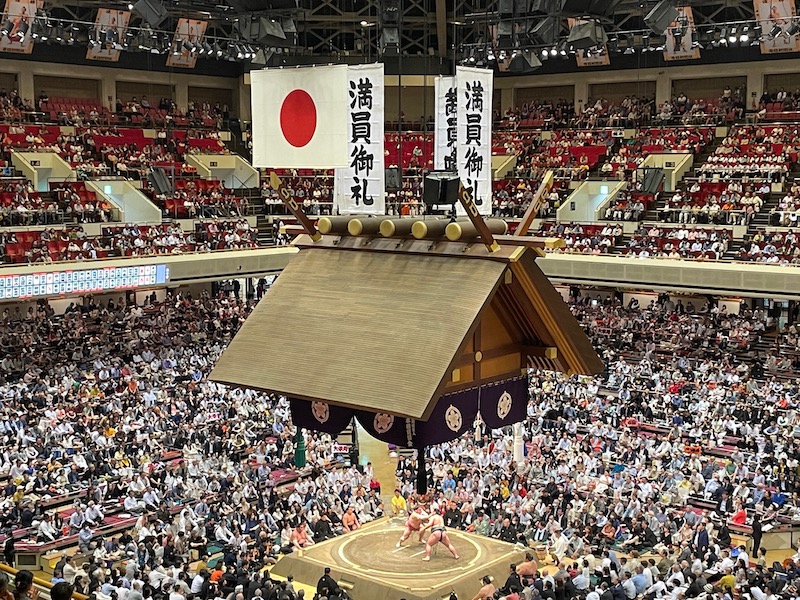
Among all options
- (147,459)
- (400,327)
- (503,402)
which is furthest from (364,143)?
(147,459)

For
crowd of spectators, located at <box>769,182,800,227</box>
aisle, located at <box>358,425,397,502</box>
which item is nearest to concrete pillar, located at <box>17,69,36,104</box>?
crowd of spectators, located at <box>769,182,800,227</box>

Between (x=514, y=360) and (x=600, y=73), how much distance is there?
21775 mm

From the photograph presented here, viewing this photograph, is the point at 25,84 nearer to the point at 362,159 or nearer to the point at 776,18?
the point at 776,18

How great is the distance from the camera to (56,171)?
82.5ft


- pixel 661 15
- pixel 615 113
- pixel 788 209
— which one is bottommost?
pixel 788 209

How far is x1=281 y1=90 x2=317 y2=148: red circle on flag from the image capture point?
10117 mm

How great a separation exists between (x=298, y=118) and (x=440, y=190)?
2032mm

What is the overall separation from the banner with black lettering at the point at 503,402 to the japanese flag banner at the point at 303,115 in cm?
262

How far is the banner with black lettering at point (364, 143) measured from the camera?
1011 centimetres

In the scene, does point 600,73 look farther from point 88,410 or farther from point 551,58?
point 88,410

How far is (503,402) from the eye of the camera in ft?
33.7

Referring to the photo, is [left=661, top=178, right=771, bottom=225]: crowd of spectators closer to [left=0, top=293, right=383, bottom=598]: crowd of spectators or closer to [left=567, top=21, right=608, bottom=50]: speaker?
[left=567, top=21, right=608, bottom=50]: speaker

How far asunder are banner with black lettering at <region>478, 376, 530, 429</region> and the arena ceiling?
7.38 meters

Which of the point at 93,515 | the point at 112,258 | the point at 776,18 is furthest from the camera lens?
the point at 112,258
